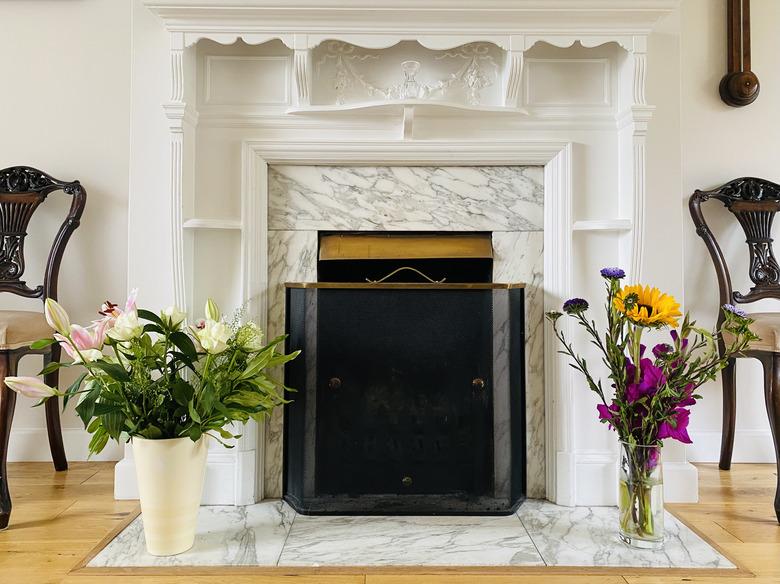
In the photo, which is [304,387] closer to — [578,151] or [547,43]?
[578,151]

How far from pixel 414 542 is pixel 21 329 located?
4.33 ft

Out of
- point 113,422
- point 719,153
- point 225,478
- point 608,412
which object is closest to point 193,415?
point 113,422

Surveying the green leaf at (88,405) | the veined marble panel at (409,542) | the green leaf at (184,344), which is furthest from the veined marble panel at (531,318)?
the green leaf at (88,405)

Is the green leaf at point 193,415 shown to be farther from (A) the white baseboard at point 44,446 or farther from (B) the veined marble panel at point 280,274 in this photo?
(A) the white baseboard at point 44,446

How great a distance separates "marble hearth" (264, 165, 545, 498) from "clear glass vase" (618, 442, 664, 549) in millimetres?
583

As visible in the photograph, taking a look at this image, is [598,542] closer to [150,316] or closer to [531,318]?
[531,318]

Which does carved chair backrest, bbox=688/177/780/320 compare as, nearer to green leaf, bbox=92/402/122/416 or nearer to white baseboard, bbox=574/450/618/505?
white baseboard, bbox=574/450/618/505

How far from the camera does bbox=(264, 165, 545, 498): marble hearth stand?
203 centimetres

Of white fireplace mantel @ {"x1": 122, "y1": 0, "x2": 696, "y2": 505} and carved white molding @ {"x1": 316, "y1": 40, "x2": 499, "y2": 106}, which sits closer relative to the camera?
white fireplace mantel @ {"x1": 122, "y1": 0, "x2": 696, "y2": 505}

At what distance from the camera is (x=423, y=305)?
1872 millimetres

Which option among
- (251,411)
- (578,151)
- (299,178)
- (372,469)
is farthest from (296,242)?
(578,151)

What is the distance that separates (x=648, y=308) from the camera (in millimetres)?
1527

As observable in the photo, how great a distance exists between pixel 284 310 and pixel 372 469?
59 cm

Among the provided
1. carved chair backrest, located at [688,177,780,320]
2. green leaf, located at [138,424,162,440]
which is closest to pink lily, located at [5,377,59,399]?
green leaf, located at [138,424,162,440]
